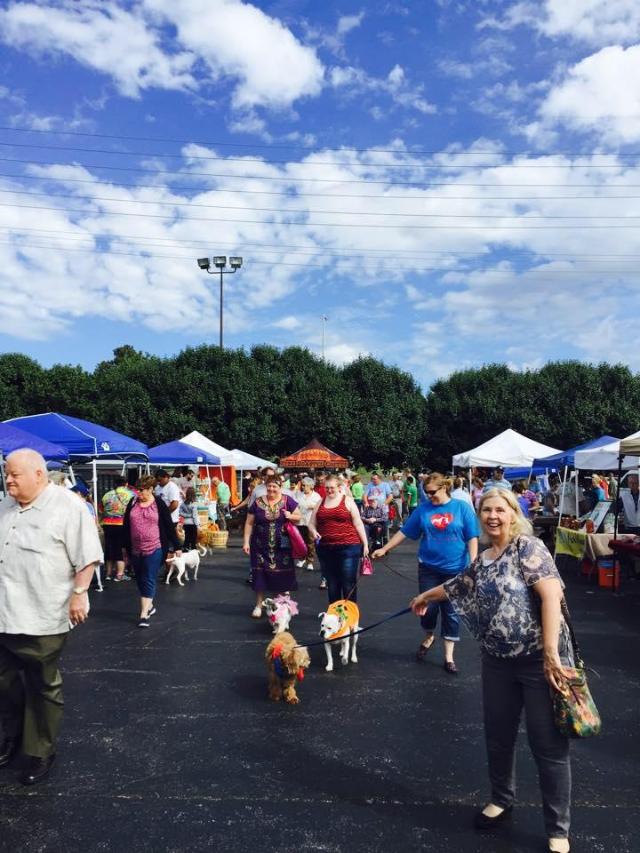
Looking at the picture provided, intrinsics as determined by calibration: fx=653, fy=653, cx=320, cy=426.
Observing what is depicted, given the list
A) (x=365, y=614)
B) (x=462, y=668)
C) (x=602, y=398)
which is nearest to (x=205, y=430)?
(x=602, y=398)

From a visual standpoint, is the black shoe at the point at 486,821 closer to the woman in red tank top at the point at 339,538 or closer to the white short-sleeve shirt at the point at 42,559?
the white short-sleeve shirt at the point at 42,559

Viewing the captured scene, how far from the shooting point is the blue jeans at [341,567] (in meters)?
6.51

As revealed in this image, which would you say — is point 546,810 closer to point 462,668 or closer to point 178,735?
point 178,735

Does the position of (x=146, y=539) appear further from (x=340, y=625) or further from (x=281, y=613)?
(x=340, y=625)

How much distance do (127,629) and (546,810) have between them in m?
5.29

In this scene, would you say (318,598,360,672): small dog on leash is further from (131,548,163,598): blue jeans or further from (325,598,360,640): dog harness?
(131,548,163,598): blue jeans

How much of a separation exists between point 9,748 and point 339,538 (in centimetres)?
343

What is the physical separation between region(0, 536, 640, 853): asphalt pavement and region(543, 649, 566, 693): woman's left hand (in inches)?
30.8

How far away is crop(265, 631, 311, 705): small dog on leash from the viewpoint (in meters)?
4.75

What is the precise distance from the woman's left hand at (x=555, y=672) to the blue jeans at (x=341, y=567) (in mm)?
3687

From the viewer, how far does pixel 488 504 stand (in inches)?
124

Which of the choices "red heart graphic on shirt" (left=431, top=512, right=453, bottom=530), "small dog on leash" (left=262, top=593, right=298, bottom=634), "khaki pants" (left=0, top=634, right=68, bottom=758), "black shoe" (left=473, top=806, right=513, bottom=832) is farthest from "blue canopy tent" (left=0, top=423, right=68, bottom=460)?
"black shoe" (left=473, top=806, right=513, bottom=832)

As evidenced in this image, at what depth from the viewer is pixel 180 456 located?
16453 millimetres

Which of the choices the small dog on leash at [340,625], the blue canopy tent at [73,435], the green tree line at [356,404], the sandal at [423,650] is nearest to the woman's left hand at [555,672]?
the small dog on leash at [340,625]
